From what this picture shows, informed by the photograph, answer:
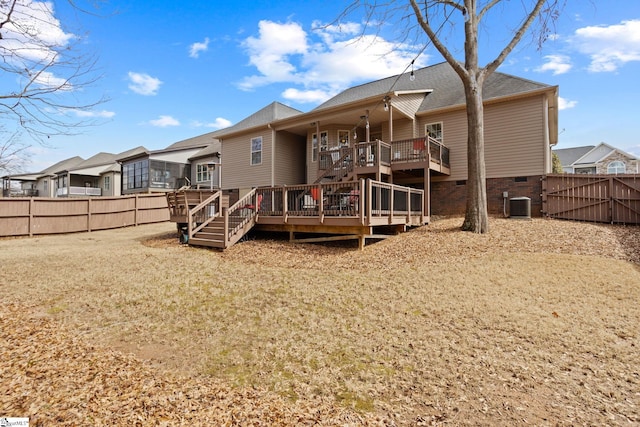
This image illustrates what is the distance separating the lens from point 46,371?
3.40m

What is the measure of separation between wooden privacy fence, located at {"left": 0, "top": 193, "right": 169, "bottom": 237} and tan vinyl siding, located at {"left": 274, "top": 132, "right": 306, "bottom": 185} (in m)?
8.60

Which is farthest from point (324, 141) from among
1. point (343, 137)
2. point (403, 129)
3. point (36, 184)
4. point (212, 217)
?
point (36, 184)

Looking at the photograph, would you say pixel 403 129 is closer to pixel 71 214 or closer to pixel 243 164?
pixel 243 164

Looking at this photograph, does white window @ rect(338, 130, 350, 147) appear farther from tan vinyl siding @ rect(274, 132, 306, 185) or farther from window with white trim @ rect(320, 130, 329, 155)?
tan vinyl siding @ rect(274, 132, 306, 185)

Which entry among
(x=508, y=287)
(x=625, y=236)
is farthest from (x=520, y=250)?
(x=625, y=236)

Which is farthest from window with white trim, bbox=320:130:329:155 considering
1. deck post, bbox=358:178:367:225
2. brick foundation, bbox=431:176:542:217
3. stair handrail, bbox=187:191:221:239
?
deck post, bbox=358:178:367:225

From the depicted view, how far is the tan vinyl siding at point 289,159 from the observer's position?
17.2 m

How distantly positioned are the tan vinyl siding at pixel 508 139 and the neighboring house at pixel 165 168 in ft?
62.8

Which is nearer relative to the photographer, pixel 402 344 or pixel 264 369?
pixel 264 369

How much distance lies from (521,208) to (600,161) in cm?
3182

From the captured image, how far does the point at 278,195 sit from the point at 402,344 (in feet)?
24.4

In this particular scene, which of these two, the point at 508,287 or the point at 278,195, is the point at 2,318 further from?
the point at 508,287

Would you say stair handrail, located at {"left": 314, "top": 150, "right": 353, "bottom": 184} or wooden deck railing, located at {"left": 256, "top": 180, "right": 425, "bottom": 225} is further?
stair handrail, located at {"left": 314, "top": 150, "right": 353, "bottom": 184}

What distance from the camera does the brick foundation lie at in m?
12.2
